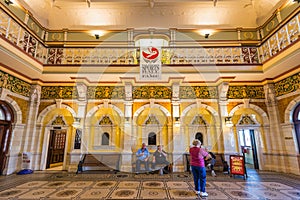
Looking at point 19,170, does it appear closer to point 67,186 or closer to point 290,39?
point 67,186

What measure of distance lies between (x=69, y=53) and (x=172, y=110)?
16.0 ft

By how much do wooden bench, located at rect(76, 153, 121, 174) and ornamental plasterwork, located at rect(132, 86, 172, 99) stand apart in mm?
2712

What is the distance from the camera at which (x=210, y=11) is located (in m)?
7.72

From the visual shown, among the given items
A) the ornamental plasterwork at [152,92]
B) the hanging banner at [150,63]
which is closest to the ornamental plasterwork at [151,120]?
the ornamental plasterwork at [152,92]

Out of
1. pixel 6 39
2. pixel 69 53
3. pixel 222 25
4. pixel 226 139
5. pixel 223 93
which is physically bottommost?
pixel 226 139

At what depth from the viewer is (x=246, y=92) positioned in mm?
7012

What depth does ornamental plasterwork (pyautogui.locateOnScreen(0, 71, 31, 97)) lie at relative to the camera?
554cm

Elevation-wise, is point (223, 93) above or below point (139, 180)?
above

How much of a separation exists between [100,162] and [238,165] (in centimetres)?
498

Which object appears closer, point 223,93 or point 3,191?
point 3,191

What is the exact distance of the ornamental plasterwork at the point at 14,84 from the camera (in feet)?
18.2

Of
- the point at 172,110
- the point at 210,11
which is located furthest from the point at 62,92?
the point at 210,11

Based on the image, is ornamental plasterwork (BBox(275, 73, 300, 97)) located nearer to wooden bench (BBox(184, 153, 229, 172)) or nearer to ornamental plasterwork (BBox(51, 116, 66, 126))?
wooden bench (BBox(184, 153, 229, 172))

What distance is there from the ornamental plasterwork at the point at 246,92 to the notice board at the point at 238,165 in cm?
277
